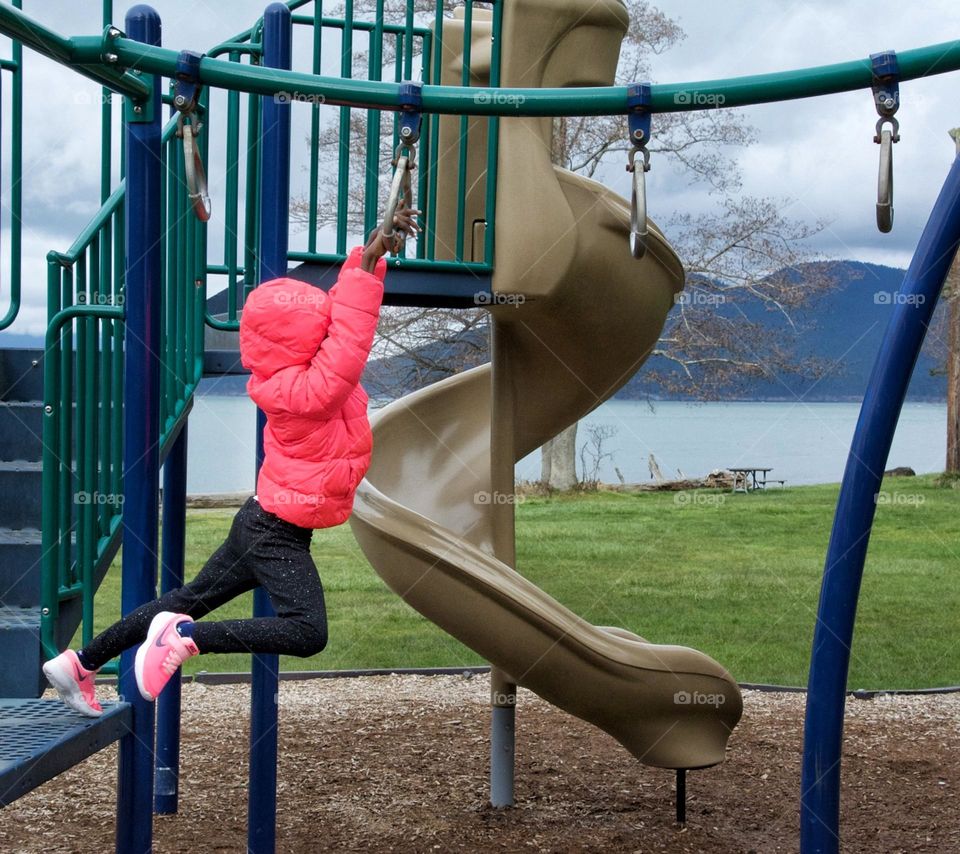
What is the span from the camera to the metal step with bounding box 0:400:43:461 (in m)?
3.71

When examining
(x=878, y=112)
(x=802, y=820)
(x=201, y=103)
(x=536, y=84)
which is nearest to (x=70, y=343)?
(x=201, y=103)

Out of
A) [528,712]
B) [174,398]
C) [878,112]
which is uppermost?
[878,112]

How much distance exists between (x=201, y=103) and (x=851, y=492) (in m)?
2.65

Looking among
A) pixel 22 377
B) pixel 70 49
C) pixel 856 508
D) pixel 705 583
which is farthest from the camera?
pixel 705 583

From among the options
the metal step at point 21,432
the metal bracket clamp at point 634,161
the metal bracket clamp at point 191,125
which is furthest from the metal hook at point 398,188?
the metal step at point 21,432

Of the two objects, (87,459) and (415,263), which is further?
(415,263)

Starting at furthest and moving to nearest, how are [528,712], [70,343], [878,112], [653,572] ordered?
[653,572], [528,712], [70,343], [878,112]

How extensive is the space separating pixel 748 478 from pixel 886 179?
588 inches

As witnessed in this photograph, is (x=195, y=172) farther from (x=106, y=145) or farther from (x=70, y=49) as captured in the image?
(x=106, y=145)

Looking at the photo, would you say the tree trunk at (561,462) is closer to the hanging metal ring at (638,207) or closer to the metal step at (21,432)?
the metal step at (21,432)

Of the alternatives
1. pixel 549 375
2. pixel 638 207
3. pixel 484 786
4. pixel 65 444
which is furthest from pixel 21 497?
pixel 484 786

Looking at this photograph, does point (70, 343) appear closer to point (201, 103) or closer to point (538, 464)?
point (201, 103)

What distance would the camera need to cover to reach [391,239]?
8.84ft

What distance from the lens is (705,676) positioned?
13.9 ft
